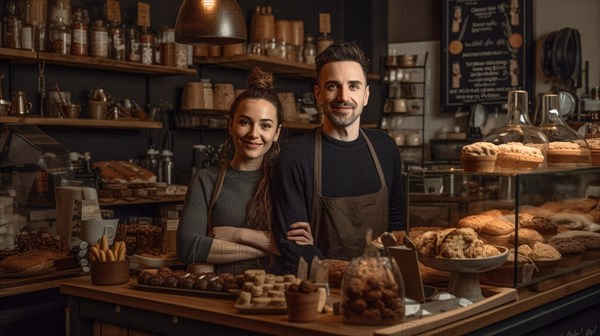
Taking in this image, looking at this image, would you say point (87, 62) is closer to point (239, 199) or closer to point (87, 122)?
point (87, 122)

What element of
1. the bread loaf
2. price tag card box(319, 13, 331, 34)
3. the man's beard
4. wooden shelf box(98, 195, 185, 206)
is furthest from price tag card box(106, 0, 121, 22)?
the man's beard

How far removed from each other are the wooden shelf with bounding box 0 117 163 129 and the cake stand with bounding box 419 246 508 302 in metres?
3.00

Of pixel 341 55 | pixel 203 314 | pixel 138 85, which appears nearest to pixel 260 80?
pixel 341 55

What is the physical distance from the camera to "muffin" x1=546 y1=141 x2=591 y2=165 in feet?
9.28

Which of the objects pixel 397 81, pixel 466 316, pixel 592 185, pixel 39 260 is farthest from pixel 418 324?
pixel 397 81

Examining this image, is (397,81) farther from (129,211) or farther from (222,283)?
(222,283)

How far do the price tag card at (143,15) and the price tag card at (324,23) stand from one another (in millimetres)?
1946

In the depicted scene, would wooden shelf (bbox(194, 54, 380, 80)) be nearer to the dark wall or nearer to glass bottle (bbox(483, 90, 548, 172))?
the dark wall

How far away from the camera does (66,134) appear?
203 inches

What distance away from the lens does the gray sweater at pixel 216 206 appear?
8.63 ft

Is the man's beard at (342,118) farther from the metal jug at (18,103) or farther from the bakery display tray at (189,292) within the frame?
the metal jug at (18,103)

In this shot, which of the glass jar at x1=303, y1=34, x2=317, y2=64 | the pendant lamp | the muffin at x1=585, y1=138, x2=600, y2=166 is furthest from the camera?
the glass jar at x1=303, y1=34, x2=317, y2=64

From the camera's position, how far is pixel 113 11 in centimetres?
520

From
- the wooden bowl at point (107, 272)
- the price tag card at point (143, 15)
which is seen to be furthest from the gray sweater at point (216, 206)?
the price tag card at point (143, 15)
